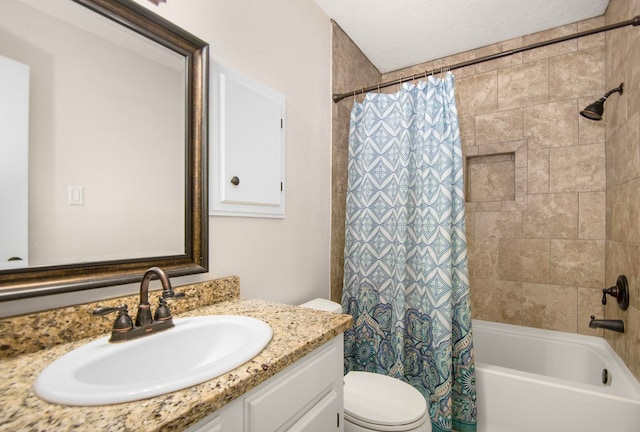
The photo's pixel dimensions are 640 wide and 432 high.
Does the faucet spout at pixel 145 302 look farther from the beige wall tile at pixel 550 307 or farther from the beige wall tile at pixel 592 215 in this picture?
the beige wall tile at pixel 592 215

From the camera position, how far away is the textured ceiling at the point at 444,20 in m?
1.85

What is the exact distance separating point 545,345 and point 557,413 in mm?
615

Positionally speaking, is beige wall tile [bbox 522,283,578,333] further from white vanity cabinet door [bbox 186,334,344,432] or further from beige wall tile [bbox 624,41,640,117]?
white vanity cabinet door [bbox 186,334,344,432]

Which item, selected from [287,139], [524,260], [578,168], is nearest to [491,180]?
[578,168]

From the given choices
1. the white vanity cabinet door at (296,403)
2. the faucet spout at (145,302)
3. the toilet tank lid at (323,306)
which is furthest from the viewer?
the toilet tank lid at (323,306)

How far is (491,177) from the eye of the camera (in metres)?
2.32

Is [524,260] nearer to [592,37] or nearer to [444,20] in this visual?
[592,37]

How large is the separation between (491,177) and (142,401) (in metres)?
2.50

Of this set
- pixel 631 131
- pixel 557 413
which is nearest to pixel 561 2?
pixel 631 131

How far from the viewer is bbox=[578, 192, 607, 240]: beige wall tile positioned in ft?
6.38

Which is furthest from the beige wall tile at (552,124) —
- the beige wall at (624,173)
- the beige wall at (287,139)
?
the beige wall at (287,139)

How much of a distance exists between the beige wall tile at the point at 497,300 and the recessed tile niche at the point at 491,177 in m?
0.64

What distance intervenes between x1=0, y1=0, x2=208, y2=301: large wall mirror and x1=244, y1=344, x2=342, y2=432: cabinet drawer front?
0.55 m

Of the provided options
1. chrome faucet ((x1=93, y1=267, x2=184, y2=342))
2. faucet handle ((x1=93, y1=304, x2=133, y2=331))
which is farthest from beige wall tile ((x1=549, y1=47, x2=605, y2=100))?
faucet handle ((x1=93, y1=304, x2=133, y2=331))
